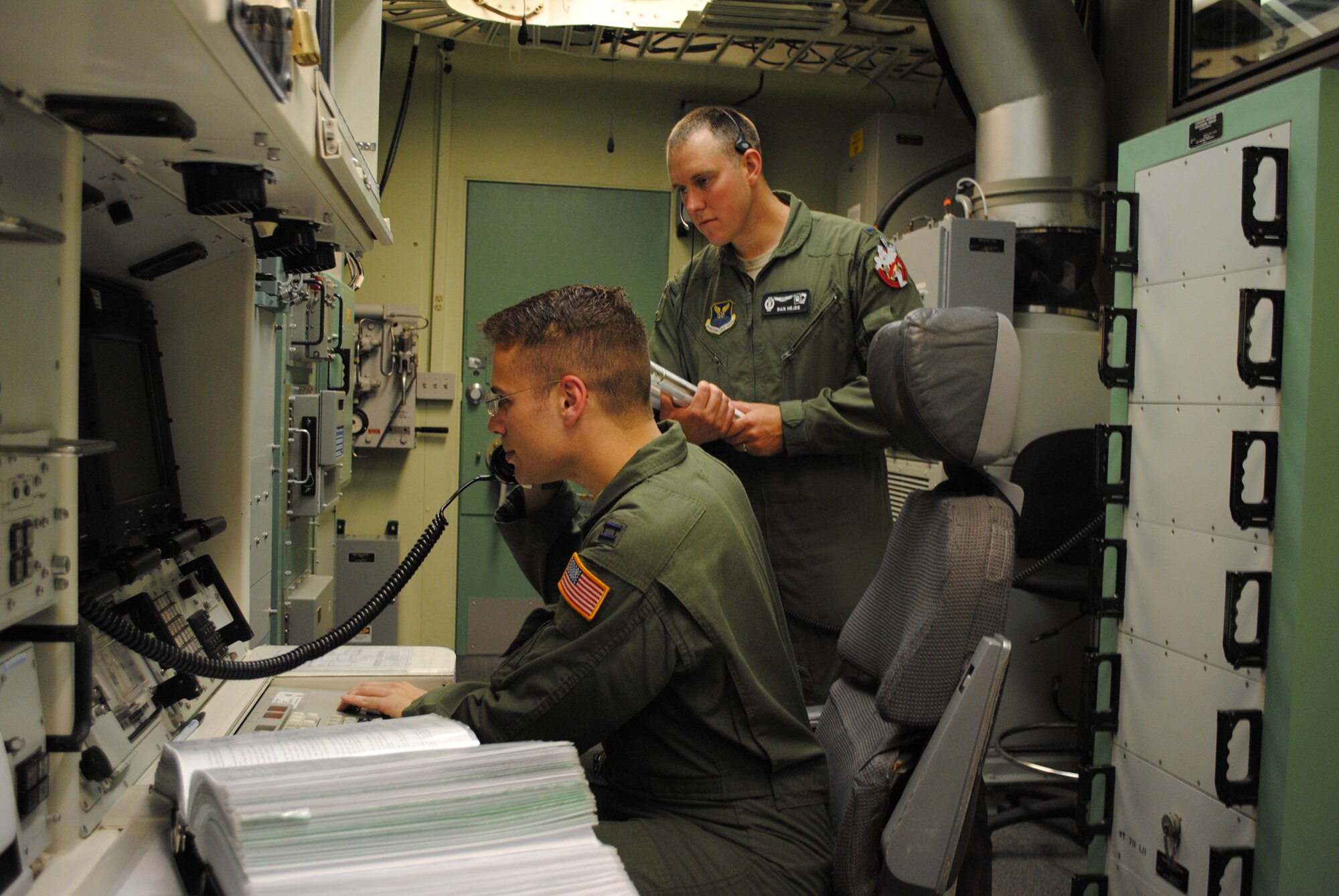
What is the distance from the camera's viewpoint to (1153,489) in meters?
2.28

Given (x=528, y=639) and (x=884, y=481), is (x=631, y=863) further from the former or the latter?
(x=884, y=481)

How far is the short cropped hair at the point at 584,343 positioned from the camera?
1.42m

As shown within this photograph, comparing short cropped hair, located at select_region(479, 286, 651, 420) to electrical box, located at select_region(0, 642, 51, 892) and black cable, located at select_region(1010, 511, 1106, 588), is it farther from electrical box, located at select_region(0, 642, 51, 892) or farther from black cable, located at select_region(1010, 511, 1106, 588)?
black cable, located at select_region(1010, 511, 1106, 588)

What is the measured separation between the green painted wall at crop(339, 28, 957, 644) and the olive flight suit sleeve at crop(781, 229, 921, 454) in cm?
277

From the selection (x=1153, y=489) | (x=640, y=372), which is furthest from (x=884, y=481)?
(x=640, y=372)

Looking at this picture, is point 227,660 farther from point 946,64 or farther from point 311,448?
point 946,64

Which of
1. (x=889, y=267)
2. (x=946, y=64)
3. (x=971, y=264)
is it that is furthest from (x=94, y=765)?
(x=946, y=64)

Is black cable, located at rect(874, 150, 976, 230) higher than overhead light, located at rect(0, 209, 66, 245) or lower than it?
higher

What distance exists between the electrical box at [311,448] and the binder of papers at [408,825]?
7.94ft

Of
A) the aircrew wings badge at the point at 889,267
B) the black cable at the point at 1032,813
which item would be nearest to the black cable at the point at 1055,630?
the black cable at the point at 1032,813

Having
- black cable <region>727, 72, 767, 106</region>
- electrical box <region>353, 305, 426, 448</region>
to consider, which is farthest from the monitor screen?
black cable <region>727, 72, 767, 106</region>

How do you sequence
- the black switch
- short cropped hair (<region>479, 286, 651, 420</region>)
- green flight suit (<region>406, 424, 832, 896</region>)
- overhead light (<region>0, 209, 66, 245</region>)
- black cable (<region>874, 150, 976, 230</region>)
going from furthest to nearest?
black cable (<region>874, 150, 976, 230</region>)
short cropped hair (<region>479, 286, 651, 420</region>)
green flight suit (<region>406, 424, 832, 896</region>)
the black switch
overhead light (<region>0, 209, 66, 245</region>)

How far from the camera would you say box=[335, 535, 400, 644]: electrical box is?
4.28 metres

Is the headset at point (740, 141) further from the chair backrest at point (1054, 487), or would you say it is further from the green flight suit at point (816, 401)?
the chair backrest at point (1054, 487)
